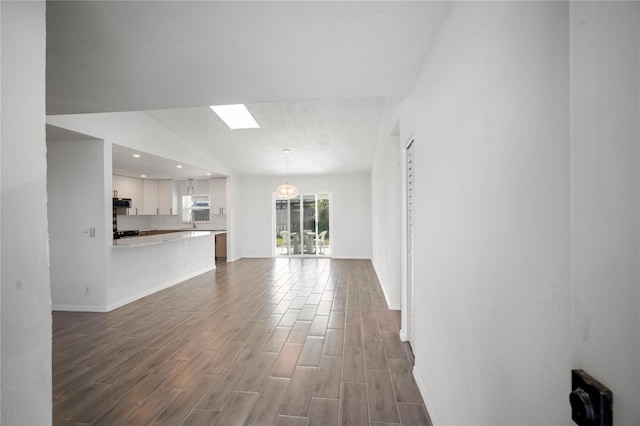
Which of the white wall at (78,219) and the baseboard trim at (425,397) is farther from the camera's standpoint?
the white wall at (78,219)

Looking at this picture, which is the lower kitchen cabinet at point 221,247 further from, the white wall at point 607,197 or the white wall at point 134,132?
the white wall at point 607,197

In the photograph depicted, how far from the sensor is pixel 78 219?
416cm

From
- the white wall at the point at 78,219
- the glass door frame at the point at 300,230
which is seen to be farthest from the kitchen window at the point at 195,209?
the white wall at the point at 78,219

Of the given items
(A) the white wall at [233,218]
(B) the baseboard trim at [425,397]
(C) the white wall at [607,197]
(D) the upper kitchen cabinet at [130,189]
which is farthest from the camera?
(A) the white wall at [233,218]

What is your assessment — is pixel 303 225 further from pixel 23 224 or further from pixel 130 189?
pixel 23 224

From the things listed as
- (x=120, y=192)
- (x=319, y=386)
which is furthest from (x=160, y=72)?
(x=120, y=192)

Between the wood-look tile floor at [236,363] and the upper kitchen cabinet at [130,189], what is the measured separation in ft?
13.6

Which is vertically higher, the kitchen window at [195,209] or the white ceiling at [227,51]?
the white ceiling at [227,51]

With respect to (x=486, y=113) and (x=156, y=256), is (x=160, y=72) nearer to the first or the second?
(x=486, y=113)

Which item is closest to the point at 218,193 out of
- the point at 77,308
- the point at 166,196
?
the point at 166,196

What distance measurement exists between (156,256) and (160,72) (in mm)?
4016

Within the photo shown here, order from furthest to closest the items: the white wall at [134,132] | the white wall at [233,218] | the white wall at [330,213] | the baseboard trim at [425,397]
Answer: the white wall at [330,213]
the white wall at [233,218]
the white wall at [134,132]
the baseboard trim at [425,397]

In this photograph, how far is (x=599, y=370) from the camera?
0.51 metres

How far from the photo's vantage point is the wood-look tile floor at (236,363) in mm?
2020
